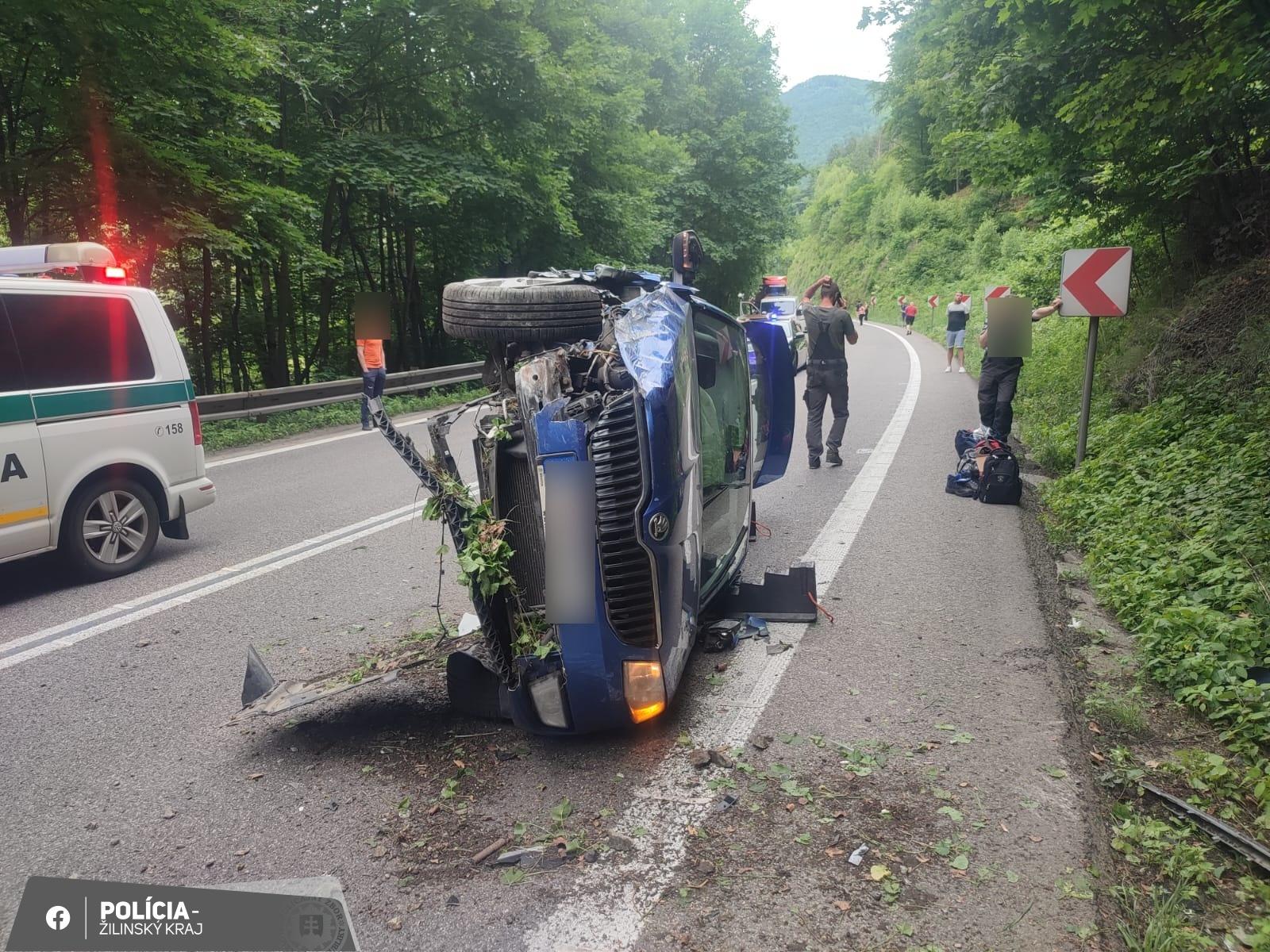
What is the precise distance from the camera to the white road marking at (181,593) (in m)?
4.54

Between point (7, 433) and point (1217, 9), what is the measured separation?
8.09 m

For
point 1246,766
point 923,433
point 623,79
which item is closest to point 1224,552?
point 1246,766

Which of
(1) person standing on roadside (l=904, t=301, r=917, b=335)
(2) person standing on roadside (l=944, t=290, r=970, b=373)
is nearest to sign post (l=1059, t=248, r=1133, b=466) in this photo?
(2) person standing on roadside (l=944, t=290, r=970, b=373)

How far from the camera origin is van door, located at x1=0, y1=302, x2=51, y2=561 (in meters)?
5.12

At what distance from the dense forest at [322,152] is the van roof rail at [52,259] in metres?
4.30

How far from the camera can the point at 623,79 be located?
2094 cm

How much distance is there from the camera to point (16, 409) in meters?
5.18

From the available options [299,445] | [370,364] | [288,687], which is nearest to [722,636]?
[288,687]

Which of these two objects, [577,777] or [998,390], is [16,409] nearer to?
[577,777]

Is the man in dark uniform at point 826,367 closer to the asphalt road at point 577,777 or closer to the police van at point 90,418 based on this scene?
the asphalt road at point 577,777

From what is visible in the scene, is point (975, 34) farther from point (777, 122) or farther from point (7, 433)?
point (777, 122)

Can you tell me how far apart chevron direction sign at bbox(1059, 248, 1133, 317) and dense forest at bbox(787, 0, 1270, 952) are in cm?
120

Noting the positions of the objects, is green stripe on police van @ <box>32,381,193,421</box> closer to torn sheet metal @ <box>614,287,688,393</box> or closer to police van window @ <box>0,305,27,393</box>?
police van window @ <box>0,305,27,393</box>

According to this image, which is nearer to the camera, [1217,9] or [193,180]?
[1217,9]
